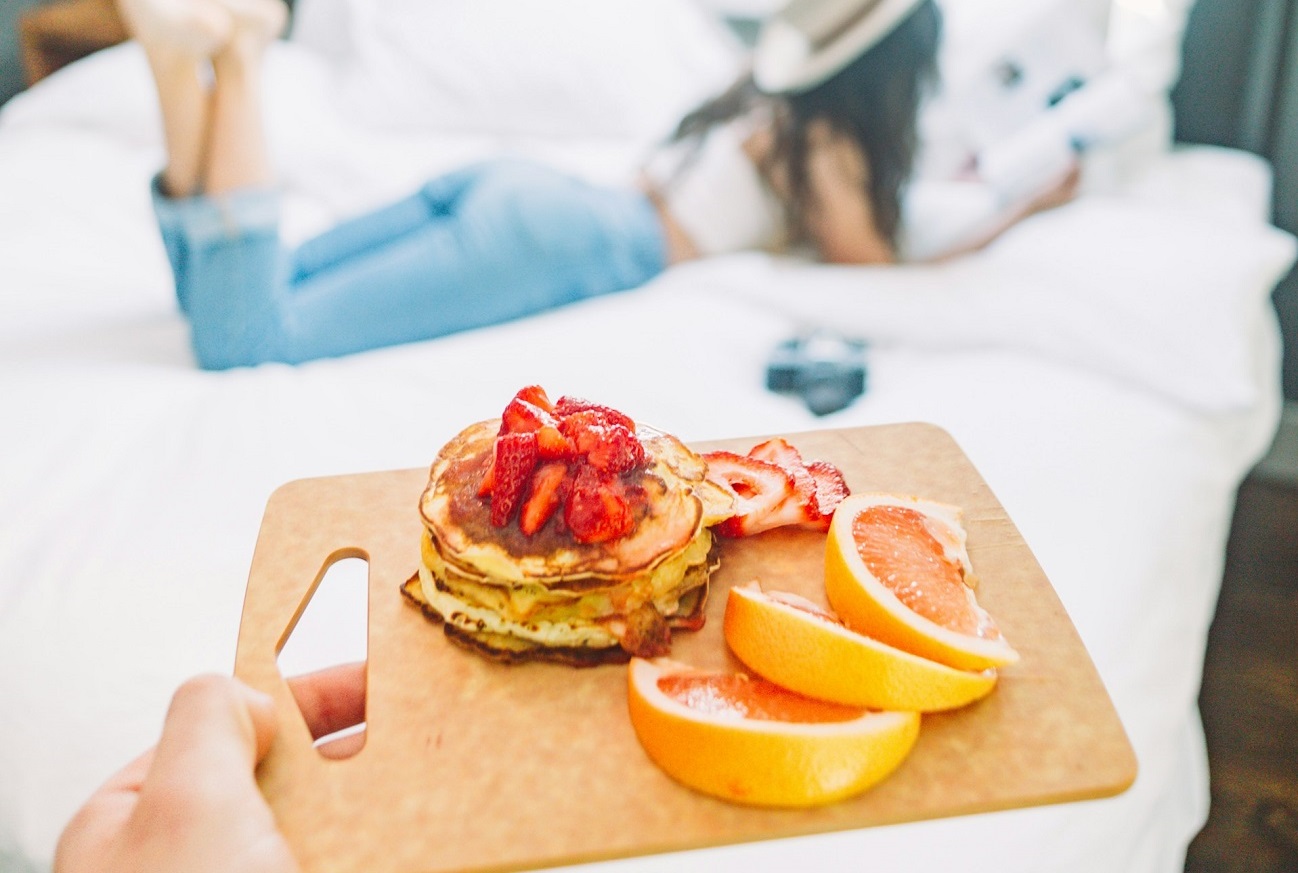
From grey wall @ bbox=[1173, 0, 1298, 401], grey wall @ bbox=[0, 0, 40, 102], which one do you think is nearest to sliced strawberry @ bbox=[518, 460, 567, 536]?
grey wall @ bbox=[1173, 0, 1298, 401]

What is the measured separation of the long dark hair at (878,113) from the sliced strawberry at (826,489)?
0.99m

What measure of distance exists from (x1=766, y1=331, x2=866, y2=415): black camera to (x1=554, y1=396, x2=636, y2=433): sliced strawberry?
53 cm

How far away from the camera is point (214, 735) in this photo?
595 millimetres

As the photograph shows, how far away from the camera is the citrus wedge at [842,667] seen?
2.08 feet

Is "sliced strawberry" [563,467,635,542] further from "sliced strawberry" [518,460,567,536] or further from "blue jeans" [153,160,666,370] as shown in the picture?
"blue jeans" [153,160,666,370]

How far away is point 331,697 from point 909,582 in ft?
1.50

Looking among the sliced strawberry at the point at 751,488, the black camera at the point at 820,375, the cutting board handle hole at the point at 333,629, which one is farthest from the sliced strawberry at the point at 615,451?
the black camera at the point at 820,375

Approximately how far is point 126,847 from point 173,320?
115 centimetres

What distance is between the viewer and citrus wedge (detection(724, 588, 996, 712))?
63cm

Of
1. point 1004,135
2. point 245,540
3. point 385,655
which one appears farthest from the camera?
point 1004,135

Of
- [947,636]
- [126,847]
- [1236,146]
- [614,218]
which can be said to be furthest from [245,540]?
[1236,146]

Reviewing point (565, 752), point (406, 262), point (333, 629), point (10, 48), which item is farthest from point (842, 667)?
point (10, 48)

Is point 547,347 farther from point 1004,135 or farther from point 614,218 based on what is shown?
point 1004,135

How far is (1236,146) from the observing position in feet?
7.04
